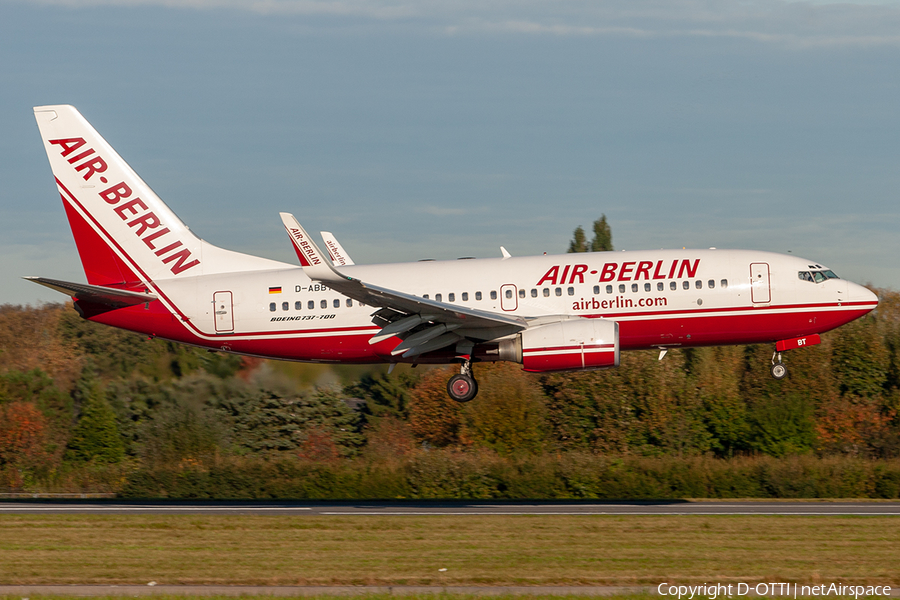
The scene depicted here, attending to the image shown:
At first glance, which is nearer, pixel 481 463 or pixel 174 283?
pixel 174 283

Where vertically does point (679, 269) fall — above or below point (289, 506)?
above

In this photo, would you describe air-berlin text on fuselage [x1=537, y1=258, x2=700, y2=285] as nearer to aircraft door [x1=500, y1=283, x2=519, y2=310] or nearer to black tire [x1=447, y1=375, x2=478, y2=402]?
aircraft door [x1=500, y1=283, x2=519, y2=310]

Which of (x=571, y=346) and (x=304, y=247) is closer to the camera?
(x=304, y=247)

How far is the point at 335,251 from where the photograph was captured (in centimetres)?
3547

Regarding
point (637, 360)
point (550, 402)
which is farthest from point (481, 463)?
point (637, 360)

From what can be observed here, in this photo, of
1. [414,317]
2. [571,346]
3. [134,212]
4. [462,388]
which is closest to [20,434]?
[134,212]

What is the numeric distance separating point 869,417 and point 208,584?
51.2 metres

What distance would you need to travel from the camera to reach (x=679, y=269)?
31031 millimetres

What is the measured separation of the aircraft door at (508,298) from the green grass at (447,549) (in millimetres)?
6842

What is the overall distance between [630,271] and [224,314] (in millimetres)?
13897

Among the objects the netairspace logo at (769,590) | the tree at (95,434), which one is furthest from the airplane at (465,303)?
the tree at (95,434)

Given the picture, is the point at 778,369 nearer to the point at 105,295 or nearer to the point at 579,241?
the point at 105,295

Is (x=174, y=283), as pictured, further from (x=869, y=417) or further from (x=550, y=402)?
(x=869, y=417)

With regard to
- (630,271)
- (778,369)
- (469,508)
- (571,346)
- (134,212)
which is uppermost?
(134,212)
